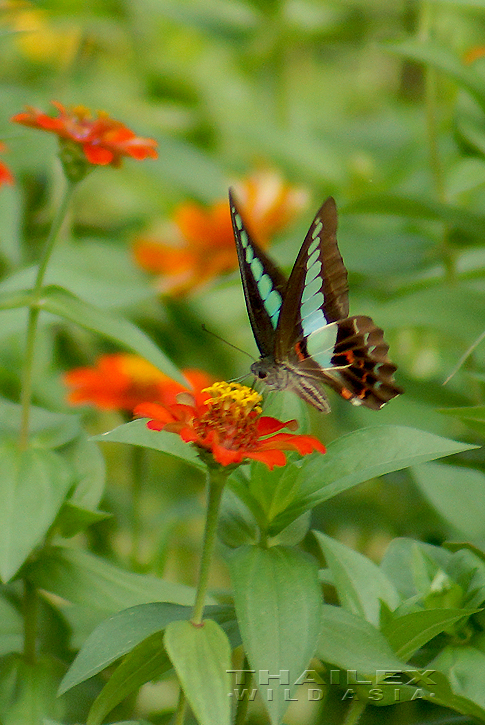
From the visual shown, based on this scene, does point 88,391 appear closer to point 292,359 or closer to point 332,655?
point 292,359

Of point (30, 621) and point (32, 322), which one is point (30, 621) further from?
point (32, 322)

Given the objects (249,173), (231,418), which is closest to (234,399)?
(231,418)

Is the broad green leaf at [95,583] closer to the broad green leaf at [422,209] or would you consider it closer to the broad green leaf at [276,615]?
the broad green leaf at [276,615]

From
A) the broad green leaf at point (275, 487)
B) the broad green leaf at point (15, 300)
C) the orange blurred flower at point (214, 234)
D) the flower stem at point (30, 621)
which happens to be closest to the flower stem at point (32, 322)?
the broad green leaf at point (15, 300)

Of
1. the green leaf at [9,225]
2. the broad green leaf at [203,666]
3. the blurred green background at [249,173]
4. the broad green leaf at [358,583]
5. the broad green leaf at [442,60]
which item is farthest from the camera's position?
the green leaf at [9,225]

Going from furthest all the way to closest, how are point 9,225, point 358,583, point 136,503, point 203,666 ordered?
point 9,225
point 136,503
point 358,583
point 203,666

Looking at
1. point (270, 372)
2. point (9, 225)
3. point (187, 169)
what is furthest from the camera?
point (187, 169)
